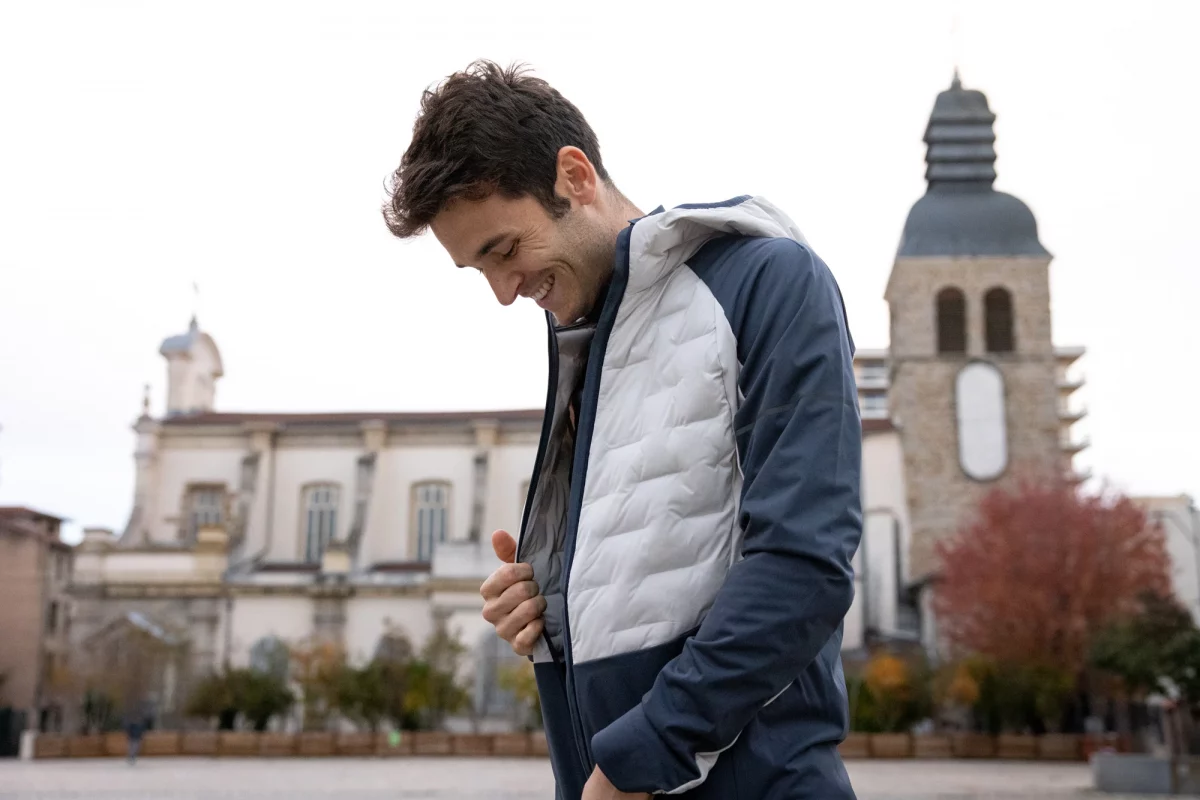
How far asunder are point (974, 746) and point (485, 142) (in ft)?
104

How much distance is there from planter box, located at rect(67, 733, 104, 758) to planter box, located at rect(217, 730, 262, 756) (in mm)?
3123

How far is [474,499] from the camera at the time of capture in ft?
148

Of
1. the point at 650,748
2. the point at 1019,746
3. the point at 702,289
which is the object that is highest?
the point at 702,289

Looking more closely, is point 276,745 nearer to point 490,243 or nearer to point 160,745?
point 160,745

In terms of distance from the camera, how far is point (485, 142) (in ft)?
6.25

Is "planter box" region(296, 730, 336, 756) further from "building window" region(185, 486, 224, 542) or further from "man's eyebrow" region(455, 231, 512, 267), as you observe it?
"man's eyebrow" region(455, 231, 512, 267)

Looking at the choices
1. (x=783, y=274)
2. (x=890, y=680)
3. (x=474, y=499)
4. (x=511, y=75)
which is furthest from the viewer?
(x=474, y=499)

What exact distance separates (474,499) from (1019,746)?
20.4 metres

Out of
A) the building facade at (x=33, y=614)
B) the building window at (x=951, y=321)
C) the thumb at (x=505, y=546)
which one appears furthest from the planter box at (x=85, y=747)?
the thumb at (x=505, y=546)

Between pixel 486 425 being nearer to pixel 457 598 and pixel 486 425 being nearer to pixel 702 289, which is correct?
pixel 457 598

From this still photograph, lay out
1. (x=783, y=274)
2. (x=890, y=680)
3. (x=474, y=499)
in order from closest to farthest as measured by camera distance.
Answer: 1. (x=783, y=274)
2. (x=890, y=680)
3. (x=474, y=499)

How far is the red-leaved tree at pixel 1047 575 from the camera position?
3597 cm

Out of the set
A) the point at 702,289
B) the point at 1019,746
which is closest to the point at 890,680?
the point at 1019,746

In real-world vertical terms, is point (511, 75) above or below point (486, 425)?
below
